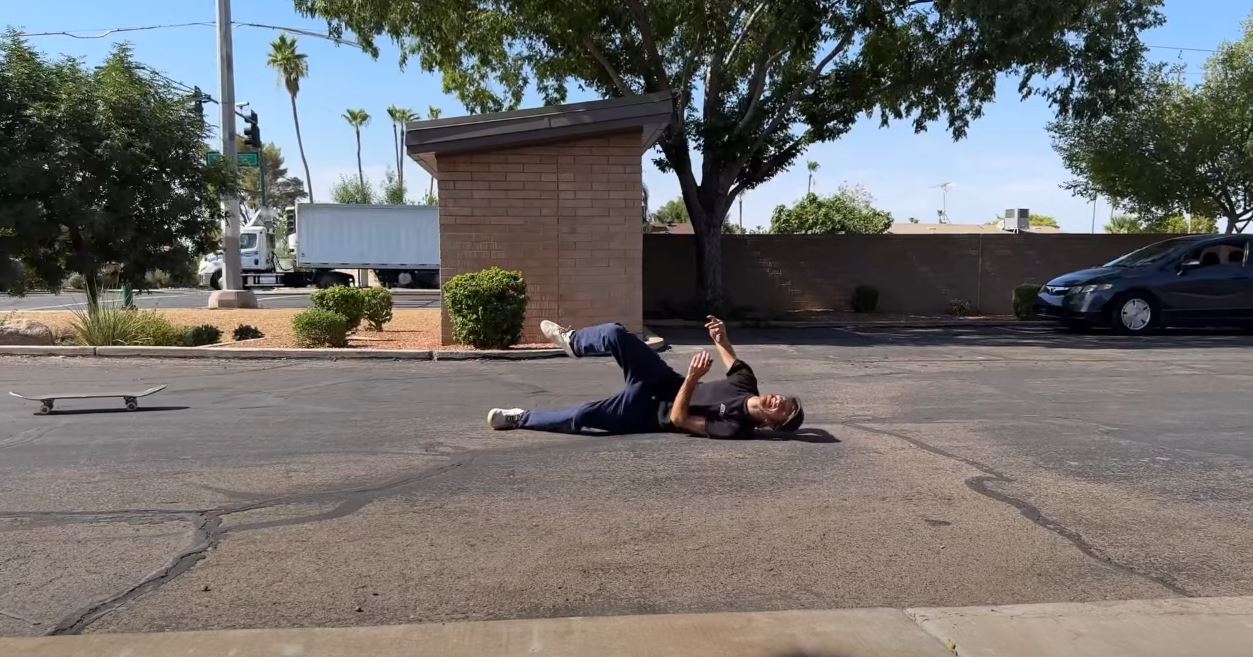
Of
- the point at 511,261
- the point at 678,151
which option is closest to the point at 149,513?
the point at 511,261

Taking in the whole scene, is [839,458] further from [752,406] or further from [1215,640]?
[1215,640]

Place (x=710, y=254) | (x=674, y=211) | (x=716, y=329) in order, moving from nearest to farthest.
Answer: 1. (x=716, y=329)
2. (x=710, y=254)
3. (x=674, y=211)

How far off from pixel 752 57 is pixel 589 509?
16734mm

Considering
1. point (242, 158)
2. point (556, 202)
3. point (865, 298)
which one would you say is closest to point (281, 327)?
point (242, 158)

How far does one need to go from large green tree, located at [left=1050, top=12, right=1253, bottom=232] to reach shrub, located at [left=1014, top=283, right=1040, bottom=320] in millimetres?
4421

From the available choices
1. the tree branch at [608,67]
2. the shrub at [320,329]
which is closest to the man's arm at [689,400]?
the shrub at [320,329]

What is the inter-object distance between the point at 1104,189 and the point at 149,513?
24.5 metres

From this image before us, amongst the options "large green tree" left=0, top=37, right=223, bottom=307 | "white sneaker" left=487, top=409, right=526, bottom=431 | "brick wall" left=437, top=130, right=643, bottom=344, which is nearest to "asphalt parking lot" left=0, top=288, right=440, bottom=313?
"large green tree" left=0, top=37, right=223, bottom=307

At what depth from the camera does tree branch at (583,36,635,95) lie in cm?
1906

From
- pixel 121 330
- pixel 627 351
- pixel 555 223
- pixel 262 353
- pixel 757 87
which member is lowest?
pixel 262 353

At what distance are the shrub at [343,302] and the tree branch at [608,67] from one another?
6.77 m

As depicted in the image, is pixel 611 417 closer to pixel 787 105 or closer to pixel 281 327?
pixel 281 327

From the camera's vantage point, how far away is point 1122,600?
14.5 ft

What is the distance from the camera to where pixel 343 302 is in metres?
15.4
